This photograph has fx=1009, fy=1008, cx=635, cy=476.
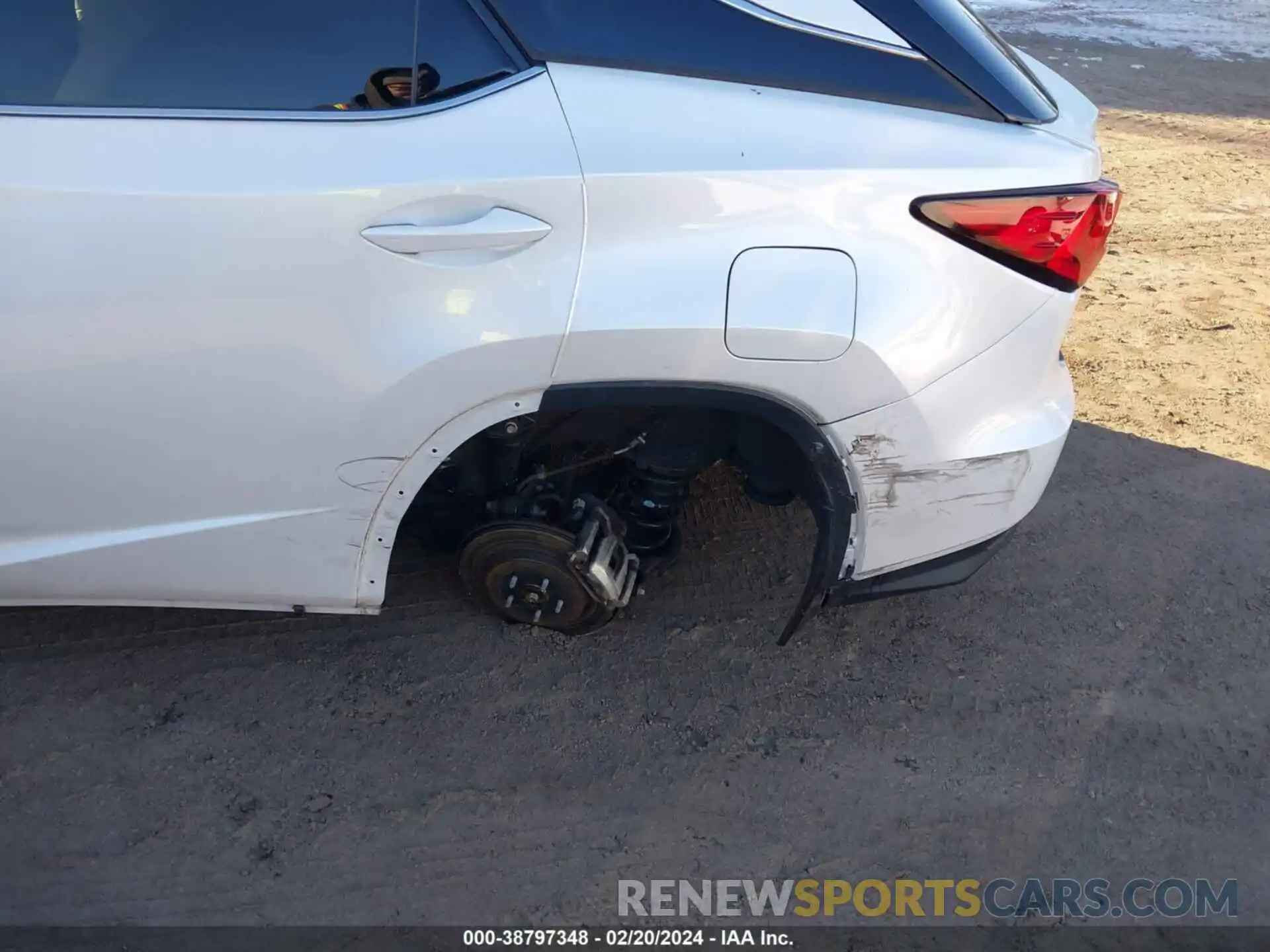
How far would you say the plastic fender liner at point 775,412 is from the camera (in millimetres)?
1937

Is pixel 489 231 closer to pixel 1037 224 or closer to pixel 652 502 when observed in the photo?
pixel 652 502

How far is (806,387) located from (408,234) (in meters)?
0.78

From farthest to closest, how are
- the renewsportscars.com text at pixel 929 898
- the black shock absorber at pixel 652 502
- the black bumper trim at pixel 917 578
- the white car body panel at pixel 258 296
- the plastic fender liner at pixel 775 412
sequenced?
the black shock absorber at pixel 652 502
the black bumper trim at pixel 917 578
the renewsportscars.com text at pixel 929 898
the plastic fender liner at pixel 775 412
the white car body panel at pixel 258 296

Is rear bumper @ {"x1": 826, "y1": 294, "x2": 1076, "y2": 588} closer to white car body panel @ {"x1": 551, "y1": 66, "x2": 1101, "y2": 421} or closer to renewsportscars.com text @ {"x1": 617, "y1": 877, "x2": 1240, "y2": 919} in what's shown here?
white car body panel @ {"x1": 551, "y1": 66, "x2": 1101, "y2": 421}

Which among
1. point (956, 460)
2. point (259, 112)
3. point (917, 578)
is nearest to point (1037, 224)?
point (956, 460)

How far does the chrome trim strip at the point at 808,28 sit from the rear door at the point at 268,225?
1.32 ft

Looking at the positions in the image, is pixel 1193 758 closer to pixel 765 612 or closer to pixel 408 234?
pixel 765 612

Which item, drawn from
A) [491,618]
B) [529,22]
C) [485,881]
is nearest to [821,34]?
[529,22]

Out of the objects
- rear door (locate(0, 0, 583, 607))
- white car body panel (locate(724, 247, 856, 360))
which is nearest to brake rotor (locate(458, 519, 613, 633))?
rear door (locate(0, 0, 583, 607))

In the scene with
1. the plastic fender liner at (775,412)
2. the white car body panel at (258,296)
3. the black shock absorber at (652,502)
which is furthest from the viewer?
the black shock absorber at (652,502)

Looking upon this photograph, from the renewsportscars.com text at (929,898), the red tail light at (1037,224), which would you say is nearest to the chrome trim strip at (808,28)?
the red tail light at (1037,224)

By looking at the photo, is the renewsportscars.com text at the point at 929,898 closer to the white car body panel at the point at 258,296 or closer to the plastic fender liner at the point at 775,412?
the plastic fender liner at the point at 775,412

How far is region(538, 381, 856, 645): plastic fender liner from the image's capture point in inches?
76.2

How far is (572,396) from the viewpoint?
1.95m
